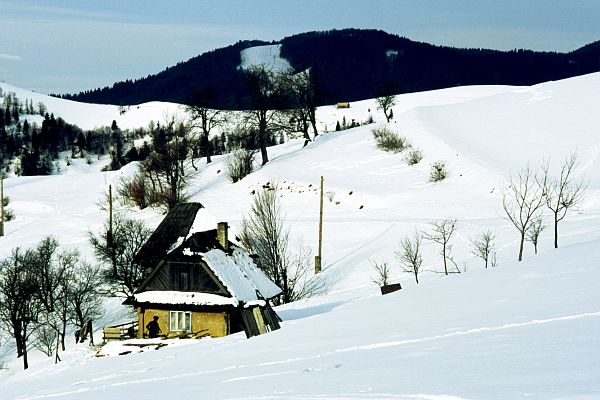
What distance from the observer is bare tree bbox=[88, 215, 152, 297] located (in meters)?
39.6

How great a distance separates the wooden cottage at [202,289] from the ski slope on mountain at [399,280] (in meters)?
2.10

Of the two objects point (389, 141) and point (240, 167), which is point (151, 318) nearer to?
point (240, 167)

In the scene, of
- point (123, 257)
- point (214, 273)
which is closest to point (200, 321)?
point (214, 273)

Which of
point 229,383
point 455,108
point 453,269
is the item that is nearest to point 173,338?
point 453,269

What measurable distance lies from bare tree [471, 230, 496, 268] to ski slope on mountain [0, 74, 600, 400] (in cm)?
58

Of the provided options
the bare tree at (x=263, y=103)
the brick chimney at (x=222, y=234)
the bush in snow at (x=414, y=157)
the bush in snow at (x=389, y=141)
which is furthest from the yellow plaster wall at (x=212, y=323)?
the bare tree at (x=263, y=103)

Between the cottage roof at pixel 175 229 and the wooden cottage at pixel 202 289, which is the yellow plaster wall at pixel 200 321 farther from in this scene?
the cottage roof at pixel 175 229

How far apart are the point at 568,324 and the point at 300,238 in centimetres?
3213

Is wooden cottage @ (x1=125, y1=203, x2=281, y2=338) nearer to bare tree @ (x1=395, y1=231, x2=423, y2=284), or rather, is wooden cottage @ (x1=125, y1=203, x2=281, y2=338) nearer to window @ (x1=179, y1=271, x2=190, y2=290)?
window @ (x1=179, y1=271, x2=190, y2=290)

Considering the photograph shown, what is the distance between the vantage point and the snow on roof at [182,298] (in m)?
27.2

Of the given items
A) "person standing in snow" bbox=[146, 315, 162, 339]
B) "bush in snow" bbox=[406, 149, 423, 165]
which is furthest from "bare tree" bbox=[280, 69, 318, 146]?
"person standing in snow" bbox=[146, 315, 162, 339]

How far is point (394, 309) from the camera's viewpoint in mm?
12695

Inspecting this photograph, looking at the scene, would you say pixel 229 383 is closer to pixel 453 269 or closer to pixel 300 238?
pixel 453 269

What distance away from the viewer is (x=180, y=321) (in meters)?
28.4
